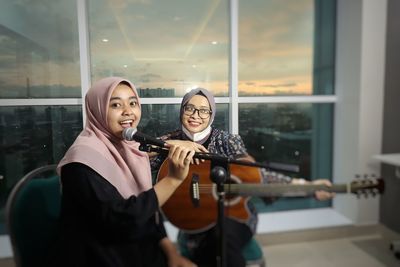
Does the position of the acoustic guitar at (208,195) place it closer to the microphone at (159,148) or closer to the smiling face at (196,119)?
the microphone at (159,148)

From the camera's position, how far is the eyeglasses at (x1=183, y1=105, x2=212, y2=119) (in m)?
0.96

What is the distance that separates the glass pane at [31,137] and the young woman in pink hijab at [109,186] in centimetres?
11

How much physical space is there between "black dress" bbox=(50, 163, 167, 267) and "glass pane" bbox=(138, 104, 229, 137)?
0.69ft

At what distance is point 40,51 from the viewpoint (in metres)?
0.96

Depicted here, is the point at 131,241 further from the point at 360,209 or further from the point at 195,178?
the point at 360,209

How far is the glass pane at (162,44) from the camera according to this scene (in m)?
0.95

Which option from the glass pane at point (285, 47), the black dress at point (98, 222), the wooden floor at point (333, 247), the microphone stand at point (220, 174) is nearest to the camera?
the black dress at point (98, 222)

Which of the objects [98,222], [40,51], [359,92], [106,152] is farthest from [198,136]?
[359,92]

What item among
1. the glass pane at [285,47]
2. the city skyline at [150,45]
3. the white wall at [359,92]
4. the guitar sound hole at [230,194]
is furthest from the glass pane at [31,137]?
the white wall at [359,92]

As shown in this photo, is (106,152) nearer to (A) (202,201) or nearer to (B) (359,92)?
(A) (202,201)

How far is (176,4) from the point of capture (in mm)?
A: 992

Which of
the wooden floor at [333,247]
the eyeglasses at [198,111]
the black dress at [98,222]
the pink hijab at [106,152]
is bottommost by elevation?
the wooden floor at [333,247]

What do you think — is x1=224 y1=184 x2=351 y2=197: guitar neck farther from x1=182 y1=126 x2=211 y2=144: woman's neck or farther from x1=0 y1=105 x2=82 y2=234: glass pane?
x1=0 y1=105 x2=82 y2=234: glass pane

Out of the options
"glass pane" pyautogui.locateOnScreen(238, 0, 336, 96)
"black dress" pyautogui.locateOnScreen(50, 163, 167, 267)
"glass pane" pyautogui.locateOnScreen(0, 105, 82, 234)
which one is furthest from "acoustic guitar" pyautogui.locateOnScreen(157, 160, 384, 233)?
"glass pane" pyautogui.locateOnScreen(0, 105, 82, 234)
